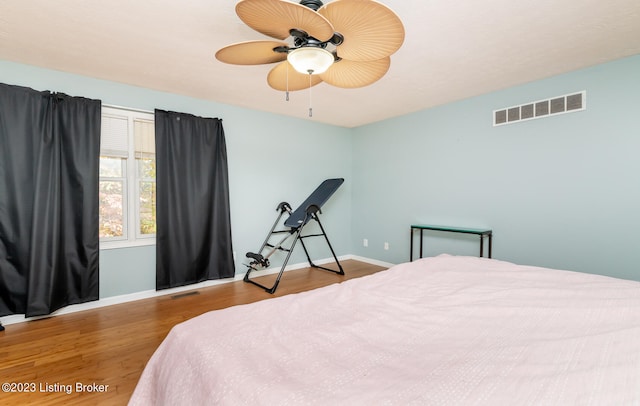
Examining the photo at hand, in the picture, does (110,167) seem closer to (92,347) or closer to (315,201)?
(92,347)

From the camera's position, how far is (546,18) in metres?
1.89

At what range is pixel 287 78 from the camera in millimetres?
1999

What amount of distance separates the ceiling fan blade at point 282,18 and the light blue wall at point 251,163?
2.50 m

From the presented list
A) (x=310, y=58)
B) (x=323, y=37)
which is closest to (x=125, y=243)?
(x=310, y=58)

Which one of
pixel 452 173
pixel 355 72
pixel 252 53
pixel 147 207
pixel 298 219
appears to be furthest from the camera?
pixel 298 219

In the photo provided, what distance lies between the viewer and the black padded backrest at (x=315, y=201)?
3881mm

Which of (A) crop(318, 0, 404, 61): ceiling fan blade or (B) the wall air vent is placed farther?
(B) the wall air vent

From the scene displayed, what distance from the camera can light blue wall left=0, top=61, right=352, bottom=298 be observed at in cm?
292

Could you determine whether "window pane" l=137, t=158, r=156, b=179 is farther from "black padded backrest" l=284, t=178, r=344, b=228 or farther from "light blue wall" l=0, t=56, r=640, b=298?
"black padded backrest" l=284, t=178, r=344, b=228

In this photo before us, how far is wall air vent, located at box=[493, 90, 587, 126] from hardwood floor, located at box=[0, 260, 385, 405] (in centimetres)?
320

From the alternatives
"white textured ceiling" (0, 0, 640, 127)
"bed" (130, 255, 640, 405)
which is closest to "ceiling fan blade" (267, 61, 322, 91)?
"white textured ceiling" (0, 0, 640, 127)

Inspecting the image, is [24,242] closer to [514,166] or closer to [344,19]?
Answer: [344,19]

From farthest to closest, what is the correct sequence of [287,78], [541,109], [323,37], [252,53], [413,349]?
[541,109] → [287,78] → [252,53] → [323,37] → [413,349]

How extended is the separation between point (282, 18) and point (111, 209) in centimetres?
290
